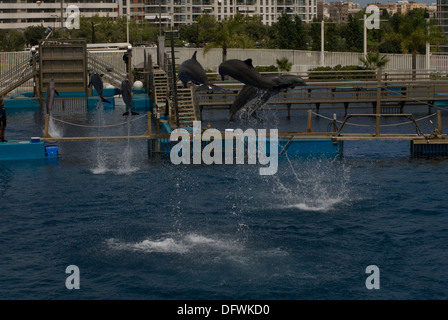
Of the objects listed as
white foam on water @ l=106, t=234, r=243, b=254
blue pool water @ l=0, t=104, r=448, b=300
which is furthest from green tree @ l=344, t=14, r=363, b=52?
white foam on water @ l=106, t=234, r=243, b=254

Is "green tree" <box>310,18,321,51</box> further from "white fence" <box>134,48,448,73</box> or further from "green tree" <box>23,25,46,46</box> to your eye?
"green tree" <box>23,25,46,46</box>

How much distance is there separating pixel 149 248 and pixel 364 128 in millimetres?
24754

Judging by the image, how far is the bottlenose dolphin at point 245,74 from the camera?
19578 mm

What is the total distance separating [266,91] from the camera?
20.2m

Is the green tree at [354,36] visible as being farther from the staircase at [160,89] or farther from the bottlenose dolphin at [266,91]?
the bottlenose dolphin at [266,91]

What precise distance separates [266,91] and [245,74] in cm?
83

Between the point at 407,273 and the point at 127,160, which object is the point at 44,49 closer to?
the point at 127,160

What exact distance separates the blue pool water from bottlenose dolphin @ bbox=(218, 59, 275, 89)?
4.34 m

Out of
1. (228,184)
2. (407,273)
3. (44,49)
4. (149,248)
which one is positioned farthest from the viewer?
(44,49)

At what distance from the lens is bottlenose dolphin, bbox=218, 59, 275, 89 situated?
19578 mm

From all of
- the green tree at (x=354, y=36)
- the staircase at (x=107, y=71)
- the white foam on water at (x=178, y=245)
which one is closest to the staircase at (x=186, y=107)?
the white foam on water at (x=178, y=245)

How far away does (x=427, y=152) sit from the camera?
33.3m

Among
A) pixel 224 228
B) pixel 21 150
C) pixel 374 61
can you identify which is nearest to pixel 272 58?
pixel 374 61
